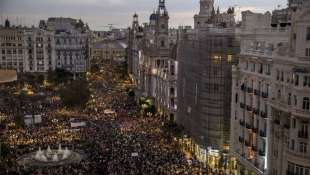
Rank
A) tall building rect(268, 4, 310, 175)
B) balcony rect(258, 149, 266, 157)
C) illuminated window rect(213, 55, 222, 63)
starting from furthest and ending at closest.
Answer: illuminated window rect(213, 55, 222, 63) → balcony rect(258, 149, 266, 157) → tall building rect(268, 4, 310, 175)

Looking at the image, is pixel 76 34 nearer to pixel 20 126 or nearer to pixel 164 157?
pixel 20 126

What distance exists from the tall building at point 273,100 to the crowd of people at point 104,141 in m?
7.10

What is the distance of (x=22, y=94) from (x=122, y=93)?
30788 mm

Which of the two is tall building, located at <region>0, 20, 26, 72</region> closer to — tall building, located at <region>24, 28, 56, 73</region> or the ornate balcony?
tall building, located at <region>24, 28, 56, 73</region>

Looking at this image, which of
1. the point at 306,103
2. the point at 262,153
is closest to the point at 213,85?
the point at 262,153

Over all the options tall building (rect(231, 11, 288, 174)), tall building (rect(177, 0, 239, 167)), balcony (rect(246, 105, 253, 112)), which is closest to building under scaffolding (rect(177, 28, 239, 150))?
tall building (rect(177, 0, 239, 167))

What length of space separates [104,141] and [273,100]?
28.3 m

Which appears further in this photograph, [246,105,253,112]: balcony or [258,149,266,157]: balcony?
[246,105,253,112]: balcony

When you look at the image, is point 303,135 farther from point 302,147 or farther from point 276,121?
point 276,121

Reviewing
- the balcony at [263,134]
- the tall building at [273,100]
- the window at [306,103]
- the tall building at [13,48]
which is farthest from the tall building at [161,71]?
the window at [306,103]

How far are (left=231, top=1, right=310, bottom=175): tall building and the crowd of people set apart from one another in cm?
710

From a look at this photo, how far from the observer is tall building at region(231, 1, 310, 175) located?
35.1 m

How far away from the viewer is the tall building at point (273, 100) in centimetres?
3512

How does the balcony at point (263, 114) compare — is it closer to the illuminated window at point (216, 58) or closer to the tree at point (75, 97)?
the illuminated window at point (216, 58)
